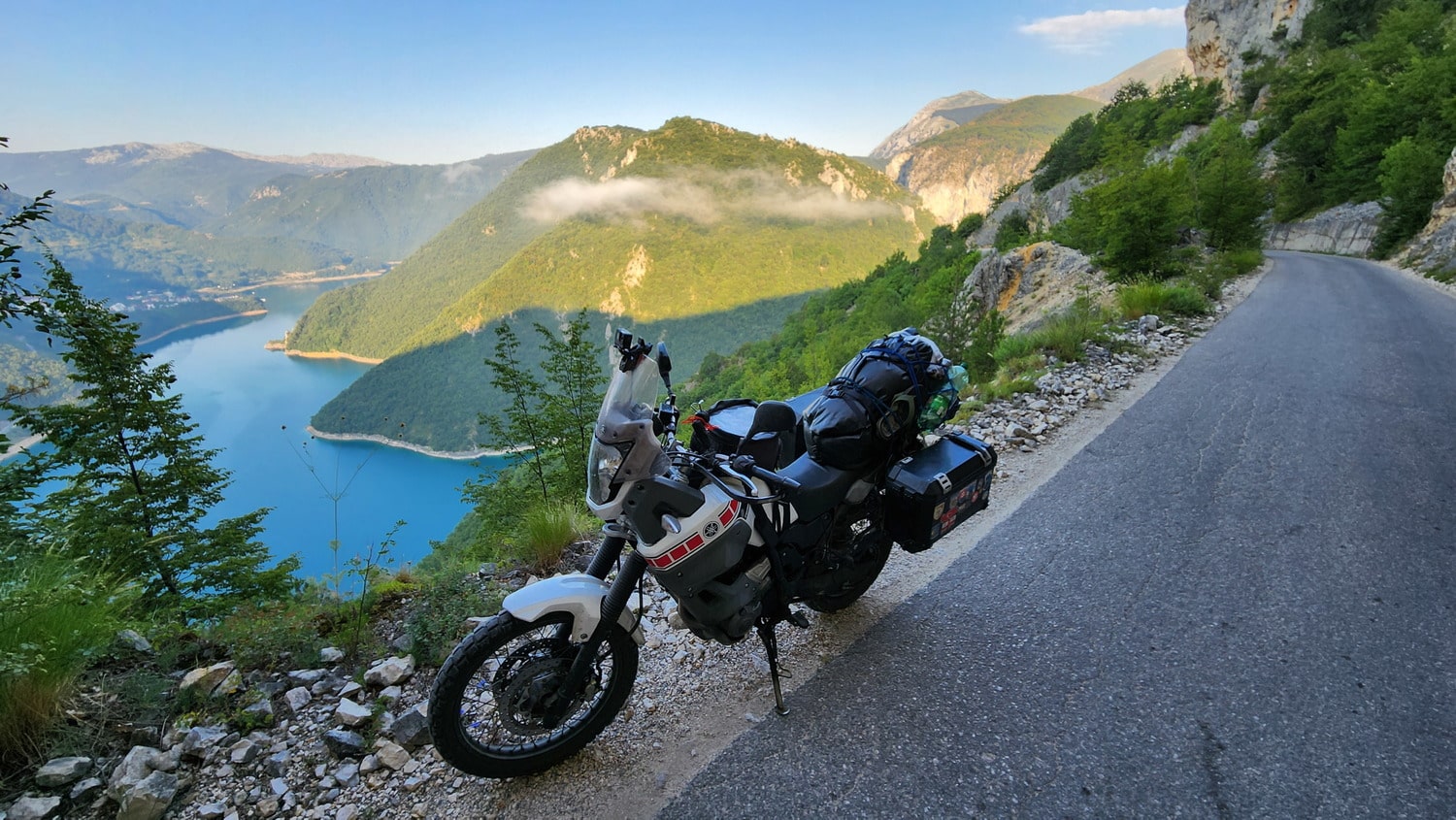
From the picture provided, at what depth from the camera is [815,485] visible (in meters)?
2.58

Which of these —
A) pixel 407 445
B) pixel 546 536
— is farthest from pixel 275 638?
pixel 407 445

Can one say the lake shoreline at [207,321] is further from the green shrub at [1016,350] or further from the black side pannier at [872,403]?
the black side pannier at [872,403]

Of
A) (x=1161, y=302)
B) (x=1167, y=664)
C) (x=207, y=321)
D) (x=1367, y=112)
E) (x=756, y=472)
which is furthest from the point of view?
(x=207, y=321)

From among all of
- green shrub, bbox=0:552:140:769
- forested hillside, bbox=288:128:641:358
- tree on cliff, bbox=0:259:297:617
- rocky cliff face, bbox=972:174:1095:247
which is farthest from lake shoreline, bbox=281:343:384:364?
green shrub, bbox=0:552:140:769

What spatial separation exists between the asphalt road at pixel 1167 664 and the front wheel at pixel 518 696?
516 mm

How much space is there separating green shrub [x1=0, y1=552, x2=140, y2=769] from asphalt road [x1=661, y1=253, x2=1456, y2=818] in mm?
2393

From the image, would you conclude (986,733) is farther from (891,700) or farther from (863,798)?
(863,798)

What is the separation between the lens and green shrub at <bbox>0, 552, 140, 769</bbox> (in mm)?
2080

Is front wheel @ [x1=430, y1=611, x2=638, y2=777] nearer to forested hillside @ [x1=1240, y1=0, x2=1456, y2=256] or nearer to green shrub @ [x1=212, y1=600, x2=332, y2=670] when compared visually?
green shrub @ [x1=212, y1=600, x2=332, y2=670]

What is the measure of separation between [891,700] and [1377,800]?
1554mm

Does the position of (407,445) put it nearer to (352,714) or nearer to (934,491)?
(352,714)

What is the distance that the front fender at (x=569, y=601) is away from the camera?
2062 mm

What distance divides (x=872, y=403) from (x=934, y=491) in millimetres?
511

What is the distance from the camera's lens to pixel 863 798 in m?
2.03
